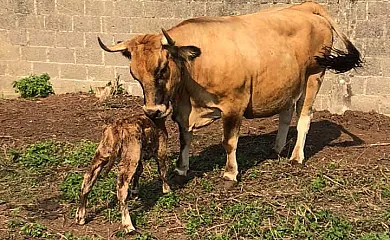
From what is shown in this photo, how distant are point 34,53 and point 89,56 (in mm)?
1031

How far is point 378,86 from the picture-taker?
393 inches

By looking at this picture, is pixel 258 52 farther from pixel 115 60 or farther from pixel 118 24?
pixel 115 60

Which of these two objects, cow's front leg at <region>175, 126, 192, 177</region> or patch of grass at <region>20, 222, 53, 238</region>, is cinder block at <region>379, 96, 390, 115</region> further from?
patch of grass at <region>20, 222, 53, 238</region>

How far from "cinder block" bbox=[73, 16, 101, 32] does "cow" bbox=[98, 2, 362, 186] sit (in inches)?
167

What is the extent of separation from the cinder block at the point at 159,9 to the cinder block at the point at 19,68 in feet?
7.97

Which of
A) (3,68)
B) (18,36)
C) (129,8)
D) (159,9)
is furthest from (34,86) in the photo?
(159,9)

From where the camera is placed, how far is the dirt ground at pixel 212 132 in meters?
8.05

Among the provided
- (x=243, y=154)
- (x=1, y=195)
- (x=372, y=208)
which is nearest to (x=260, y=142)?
(x=243, y=154)

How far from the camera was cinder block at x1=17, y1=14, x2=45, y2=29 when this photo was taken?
1159 cm

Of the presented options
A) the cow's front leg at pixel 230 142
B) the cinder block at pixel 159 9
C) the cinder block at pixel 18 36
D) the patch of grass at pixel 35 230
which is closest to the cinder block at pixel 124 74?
the cinder block at pixel 159 9

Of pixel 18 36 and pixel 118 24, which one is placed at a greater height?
pixel 118 24

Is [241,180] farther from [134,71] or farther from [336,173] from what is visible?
[134,71]

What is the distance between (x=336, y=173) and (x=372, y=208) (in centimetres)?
102

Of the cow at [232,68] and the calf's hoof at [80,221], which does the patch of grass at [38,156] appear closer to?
the cow at [232,68]
